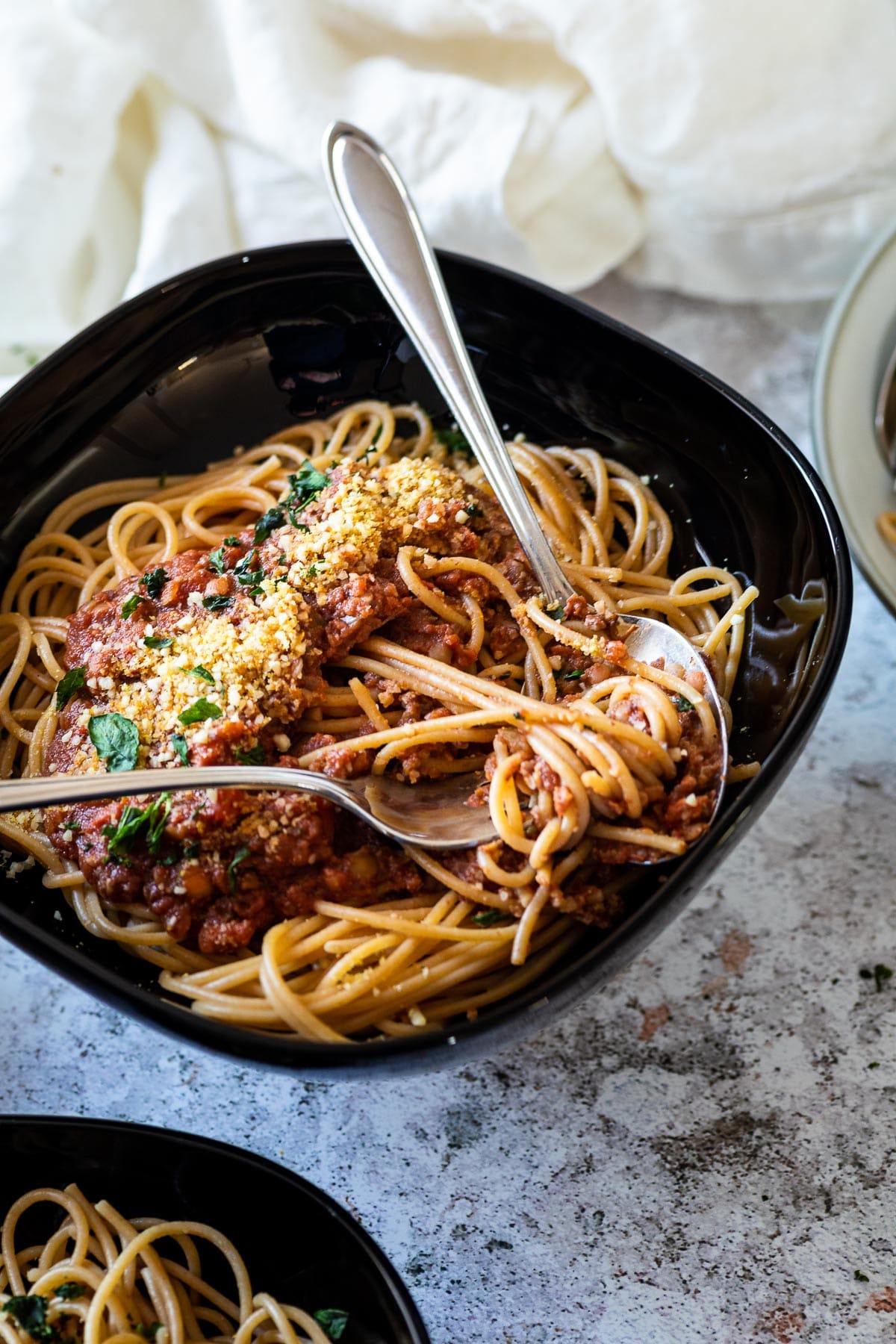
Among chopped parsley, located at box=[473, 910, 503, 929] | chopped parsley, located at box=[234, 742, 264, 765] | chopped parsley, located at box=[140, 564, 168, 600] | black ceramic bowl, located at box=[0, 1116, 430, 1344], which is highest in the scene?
chopped parsley, located at box=[140, 564, 168, 600]

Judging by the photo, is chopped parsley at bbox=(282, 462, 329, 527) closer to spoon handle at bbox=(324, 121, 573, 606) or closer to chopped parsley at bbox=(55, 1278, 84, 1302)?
spoon handle at bbox=(324, 121, 573, 606)

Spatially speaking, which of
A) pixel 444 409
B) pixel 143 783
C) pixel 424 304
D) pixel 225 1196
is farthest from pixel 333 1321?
pixel 424 304

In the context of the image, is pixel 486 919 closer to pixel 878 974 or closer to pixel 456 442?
pixel 878 974

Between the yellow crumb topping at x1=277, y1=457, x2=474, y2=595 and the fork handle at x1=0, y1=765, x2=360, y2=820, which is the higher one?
the yellow crumb topping at x1=277, y1=457, x2=474, y2=595

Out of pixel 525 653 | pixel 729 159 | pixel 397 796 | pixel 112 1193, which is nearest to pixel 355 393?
pixel 525 653

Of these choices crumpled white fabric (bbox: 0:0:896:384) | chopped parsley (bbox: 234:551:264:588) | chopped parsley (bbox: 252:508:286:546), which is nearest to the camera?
chopped parsley (bbox: 234:551:264:588)

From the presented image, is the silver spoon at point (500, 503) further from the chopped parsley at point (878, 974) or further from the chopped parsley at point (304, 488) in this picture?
the chopped parsley at point (878, 974)

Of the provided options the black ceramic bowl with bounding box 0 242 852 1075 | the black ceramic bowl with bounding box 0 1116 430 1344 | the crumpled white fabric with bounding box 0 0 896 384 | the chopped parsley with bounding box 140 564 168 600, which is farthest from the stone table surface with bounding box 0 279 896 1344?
the crumpled white fabric with bounding box 0 0 896 384
